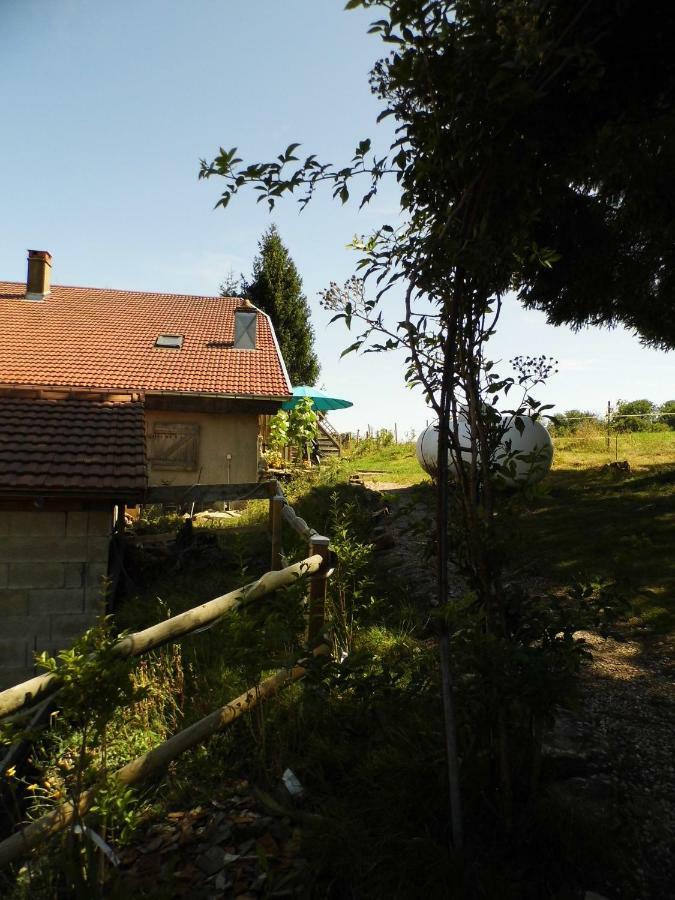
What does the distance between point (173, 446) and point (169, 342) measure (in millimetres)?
3426

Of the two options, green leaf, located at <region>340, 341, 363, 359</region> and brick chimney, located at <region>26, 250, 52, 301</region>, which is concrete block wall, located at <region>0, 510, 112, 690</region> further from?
brick chimney, located at <region>26, 250, 52, 301</region>

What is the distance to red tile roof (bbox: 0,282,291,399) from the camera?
46.8 ft

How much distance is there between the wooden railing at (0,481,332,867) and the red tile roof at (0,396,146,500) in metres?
2.77

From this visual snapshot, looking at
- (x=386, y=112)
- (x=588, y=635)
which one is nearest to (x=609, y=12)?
(x=386, y=112)

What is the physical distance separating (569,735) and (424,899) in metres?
1.31

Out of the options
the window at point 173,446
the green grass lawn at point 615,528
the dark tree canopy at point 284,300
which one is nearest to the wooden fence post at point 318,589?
the green grass lawn at point 615,528

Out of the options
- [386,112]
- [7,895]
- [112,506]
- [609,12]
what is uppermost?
[609,12]

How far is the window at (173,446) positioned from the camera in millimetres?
14562

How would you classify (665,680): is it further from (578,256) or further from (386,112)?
(578,256)

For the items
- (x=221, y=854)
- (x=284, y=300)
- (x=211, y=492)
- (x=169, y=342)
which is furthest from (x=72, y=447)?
(x=284, y=300)

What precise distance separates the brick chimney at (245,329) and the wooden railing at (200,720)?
1259 cm

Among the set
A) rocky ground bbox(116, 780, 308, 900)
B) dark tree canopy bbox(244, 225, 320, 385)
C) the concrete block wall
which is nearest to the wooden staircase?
dark tree canopy bbox(244, 225, 320, 385)

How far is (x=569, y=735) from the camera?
327cm

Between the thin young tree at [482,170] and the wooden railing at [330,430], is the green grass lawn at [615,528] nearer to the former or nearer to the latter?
the thin young tree at [482,170]
